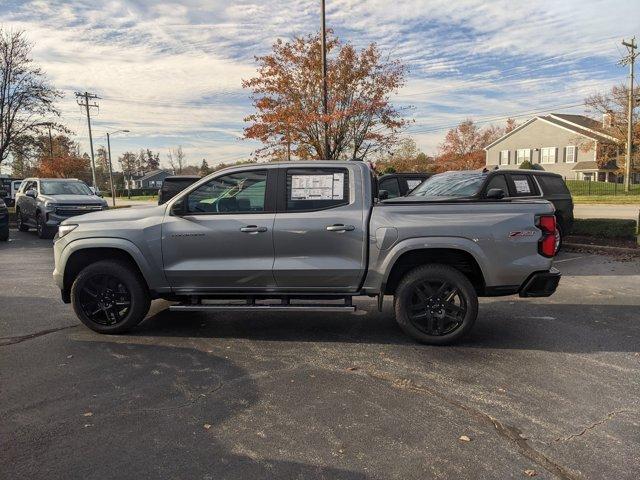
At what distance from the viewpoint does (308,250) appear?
507cm

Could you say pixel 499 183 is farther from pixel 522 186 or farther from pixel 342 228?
pixel 342 228

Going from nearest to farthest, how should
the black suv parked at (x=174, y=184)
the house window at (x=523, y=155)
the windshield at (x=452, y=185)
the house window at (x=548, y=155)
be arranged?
the windshield at (x=452, y=185) → the black suv parked at (x=174, y=184) → the house window at (x=548, y=155) → the house window at (x=523, y=155)

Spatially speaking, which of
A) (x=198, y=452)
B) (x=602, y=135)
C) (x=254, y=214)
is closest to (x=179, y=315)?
(x=254, y=214)

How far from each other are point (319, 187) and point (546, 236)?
2.30m

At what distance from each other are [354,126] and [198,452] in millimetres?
15779

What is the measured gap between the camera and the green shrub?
11188mm

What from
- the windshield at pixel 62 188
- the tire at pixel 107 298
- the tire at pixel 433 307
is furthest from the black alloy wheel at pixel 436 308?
the windshield at pixel 62 188

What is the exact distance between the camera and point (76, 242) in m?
5.35

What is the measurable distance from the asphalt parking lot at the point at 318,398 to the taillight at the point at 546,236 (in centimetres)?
97

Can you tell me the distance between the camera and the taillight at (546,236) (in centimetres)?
486

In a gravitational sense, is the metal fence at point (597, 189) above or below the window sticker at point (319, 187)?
below

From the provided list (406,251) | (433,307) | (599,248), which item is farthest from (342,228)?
(599,248)

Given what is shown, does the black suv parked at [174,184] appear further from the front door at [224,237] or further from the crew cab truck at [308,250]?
the front door at [224,237]

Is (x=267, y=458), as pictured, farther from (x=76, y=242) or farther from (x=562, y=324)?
(x=562, y=324)
